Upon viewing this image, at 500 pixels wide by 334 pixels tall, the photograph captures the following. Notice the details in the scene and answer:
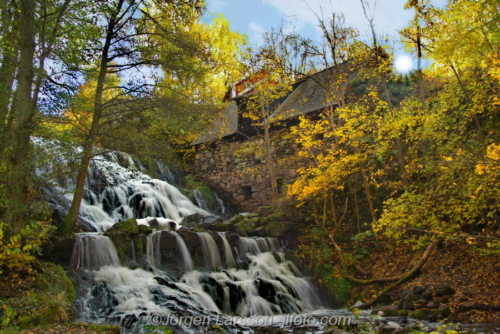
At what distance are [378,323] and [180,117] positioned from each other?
20.4ft

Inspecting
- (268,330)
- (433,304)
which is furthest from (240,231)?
(433,304)

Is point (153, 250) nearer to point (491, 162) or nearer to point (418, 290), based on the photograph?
point (418, 290)

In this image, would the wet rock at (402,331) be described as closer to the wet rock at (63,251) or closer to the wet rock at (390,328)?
the wet rock at (390,328)

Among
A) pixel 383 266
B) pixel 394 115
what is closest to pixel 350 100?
pixel 394 115

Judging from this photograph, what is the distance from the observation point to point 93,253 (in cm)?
801

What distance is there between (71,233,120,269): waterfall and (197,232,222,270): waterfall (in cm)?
216

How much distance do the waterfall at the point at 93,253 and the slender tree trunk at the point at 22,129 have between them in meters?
1.55

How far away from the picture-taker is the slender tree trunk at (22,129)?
6.38 m

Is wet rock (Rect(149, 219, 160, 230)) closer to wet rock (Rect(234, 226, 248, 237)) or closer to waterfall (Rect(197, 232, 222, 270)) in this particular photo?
waterfall (Rect(197, 232, 222, 270))

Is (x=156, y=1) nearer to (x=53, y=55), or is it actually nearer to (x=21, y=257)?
(x=53, y=55)

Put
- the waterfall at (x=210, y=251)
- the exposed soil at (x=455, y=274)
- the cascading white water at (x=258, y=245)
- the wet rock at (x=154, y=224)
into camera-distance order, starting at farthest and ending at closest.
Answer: the wet rock at (x=154, y=224) < the cascading white water at (x=258, y=245) < the waterfall at (x=210, y=251) < the exposed soil at (x=455, y=274)

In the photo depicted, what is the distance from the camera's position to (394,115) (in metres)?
9.17

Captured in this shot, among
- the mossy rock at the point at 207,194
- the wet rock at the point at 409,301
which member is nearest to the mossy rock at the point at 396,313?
the wet rock at the point at 409,301

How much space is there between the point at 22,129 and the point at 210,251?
202 inches
